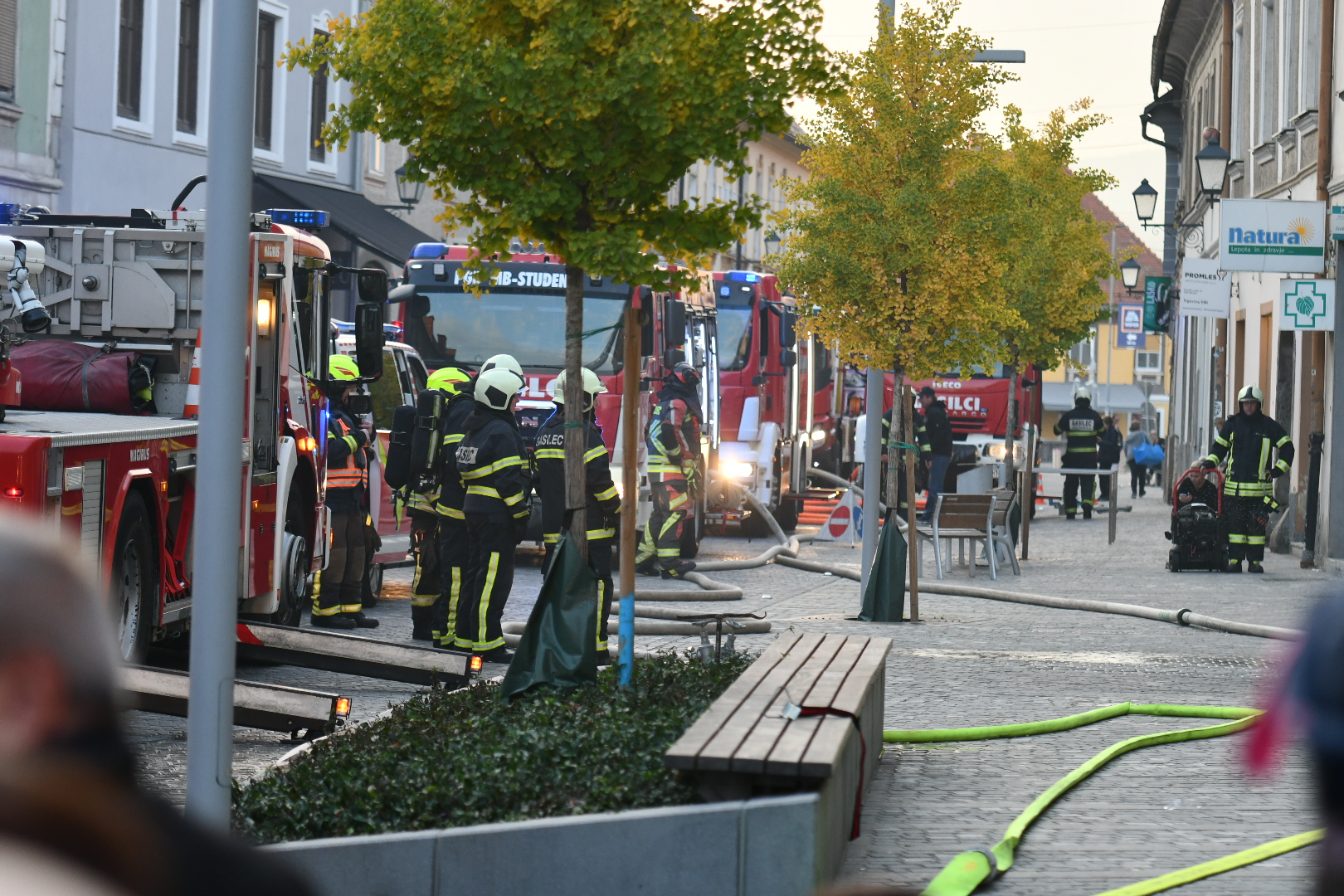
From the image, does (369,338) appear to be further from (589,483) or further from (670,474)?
(670,474)

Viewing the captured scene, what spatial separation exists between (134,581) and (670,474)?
8.28m

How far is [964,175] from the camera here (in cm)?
1369

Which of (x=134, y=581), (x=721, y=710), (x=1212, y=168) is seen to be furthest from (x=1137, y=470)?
(x=721, y=710)

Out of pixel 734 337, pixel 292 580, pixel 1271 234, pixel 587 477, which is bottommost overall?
pixel 292 580

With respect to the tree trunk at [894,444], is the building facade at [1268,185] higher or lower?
higher

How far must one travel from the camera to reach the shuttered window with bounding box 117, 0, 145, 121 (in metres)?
23.7

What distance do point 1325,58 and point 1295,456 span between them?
4.83m

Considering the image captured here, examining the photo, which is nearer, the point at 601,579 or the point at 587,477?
the point at 601,579

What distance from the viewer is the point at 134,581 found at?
8.59 m

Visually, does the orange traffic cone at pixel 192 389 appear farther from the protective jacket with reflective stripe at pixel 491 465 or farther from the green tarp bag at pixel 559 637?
the green tarp bag at pixel 559 637

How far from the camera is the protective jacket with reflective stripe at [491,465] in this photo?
33.9 ft

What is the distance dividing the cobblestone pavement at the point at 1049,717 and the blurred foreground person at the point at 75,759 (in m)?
0.89

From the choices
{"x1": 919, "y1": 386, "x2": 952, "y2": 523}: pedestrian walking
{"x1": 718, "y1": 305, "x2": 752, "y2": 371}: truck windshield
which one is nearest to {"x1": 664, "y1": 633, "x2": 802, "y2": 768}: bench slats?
{"x1": 718, "y1": 305, "x2": 752, "y2": 371}: truck windshield

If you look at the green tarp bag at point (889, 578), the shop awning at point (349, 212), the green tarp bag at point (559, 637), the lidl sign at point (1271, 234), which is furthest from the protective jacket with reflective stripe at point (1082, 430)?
the green tarp bag at point (559, 637)
